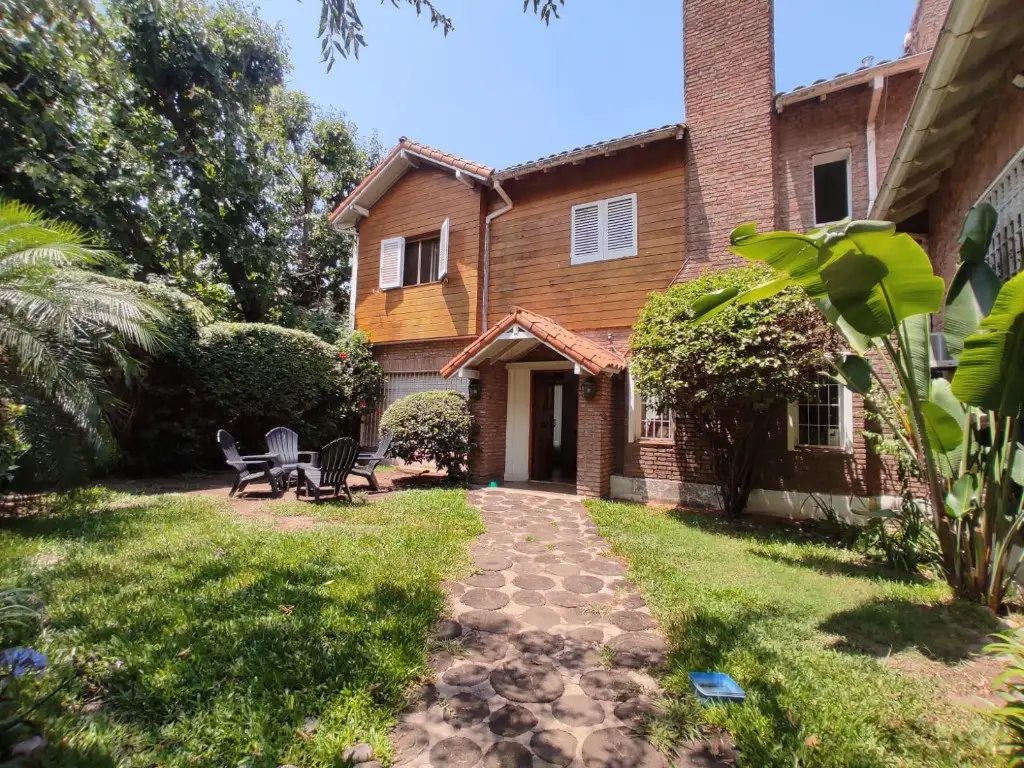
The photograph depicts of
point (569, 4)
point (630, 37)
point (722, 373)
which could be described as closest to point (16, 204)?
point (569, 4)

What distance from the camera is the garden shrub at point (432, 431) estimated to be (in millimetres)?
10023

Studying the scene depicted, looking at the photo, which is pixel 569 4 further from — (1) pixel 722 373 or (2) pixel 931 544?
(2) pixel 931 544

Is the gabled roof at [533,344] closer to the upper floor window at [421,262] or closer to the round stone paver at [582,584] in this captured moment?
the upper floor window at [421,262]

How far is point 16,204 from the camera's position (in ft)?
18.0

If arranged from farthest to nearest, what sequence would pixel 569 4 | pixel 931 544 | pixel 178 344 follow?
pixel 178 344 → pixel 931 544 → pixel 569 4

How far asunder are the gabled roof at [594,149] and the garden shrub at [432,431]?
557 centimetres

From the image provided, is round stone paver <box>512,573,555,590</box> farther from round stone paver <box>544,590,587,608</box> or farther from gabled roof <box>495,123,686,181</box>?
gabled roof <box>495,123,686,181</box>

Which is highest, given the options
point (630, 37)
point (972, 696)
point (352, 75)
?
point (630, 37)

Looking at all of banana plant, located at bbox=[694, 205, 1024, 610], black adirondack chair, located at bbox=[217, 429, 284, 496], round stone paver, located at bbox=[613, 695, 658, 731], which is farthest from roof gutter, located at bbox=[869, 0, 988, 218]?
black adirondack chair, located at bbox=[217, 429, 284, 496]

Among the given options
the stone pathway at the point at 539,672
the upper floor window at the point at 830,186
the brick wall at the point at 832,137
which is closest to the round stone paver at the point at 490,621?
the stone pathway at the point at 539,672

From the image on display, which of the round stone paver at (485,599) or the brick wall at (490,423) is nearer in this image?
the round stone paver at (485,599)

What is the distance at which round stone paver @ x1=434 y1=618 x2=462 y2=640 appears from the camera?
3574 millimetres

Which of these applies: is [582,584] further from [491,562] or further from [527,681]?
[527,681]

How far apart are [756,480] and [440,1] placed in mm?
8414
